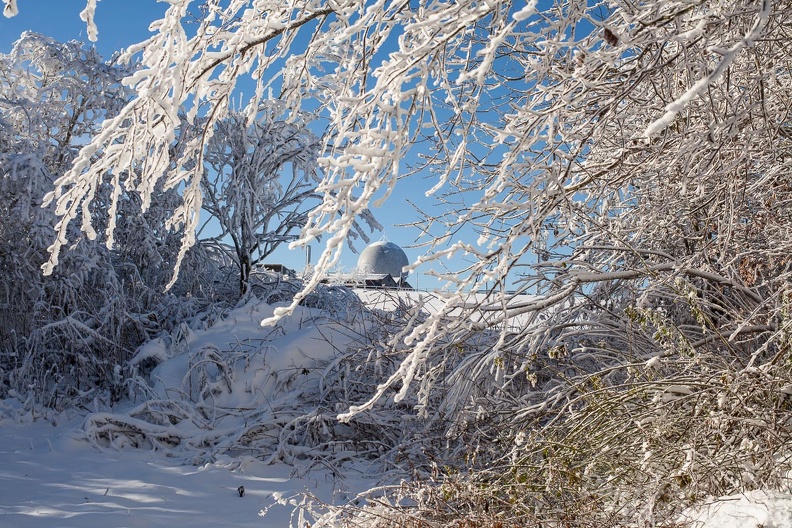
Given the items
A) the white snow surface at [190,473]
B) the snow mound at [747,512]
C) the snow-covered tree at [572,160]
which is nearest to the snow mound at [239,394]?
the white snow surface at [190,473]

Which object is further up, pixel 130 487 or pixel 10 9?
pixel 10 9

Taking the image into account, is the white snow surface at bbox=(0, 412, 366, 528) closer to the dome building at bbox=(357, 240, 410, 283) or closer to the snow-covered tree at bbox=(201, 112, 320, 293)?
the snow-covered tree at bbox=(201, 112, 320, 293)

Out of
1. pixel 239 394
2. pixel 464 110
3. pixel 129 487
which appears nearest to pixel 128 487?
pixel 129 487

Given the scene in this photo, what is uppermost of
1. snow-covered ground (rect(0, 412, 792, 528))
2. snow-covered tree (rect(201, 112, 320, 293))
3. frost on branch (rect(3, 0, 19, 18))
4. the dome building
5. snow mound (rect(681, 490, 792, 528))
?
the dome building

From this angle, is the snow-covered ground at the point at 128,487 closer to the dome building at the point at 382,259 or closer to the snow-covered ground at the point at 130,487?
the snow-covered ground at the point at 130,487

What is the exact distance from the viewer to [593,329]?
5086 millimetres

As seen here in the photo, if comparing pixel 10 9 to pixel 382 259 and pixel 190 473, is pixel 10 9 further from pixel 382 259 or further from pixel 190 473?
pixel 382 259

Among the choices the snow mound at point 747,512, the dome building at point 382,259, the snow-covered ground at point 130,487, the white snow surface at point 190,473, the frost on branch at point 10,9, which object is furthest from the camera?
the dome building at point 382,259

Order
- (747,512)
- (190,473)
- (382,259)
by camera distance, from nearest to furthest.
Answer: (747,512) < (190,473) < (382,259)

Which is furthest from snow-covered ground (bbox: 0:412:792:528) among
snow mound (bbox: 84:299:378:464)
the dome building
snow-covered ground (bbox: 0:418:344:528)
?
the dome building

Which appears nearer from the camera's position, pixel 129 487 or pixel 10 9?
pixel 10 9

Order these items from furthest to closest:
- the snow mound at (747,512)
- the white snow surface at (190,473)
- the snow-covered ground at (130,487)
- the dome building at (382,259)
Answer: the dome building at (382,259)
the snow-covered ground at (130,487)
the white snow surface at (190,473)
the snow mound at (747,512)

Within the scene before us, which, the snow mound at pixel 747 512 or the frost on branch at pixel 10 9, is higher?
the frost on branch at pixel 10 9

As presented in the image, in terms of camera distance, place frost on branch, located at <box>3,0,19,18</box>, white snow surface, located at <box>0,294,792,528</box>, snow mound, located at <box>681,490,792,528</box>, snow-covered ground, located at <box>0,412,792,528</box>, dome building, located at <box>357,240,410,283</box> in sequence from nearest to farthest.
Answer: frost on branch, located at <box>3,0,19,18</box>, snow mound, located at <box>681,490,792,528</box>, white snow surface, located at <box>0,294,792,528</box>, snow-covered ground, located at <box>0,412,792,528</box>, dome building, located at <box>357,240,410,283</box>
